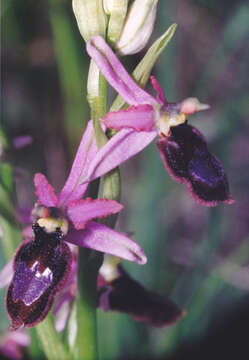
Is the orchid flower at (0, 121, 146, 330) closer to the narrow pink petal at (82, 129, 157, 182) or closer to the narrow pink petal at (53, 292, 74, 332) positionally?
the narrow pink petal at (82, 129, 157, 182)

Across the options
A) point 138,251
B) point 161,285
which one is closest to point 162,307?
point 138,251

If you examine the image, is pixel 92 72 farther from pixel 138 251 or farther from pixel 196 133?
pixel 138 251

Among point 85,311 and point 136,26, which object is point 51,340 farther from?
point 136,26

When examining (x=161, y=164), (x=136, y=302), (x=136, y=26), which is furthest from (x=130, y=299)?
(x=161, y=164)

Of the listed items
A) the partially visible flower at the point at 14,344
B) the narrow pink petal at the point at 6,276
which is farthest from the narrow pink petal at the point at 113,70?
the partially visible flower at the point at 14,344

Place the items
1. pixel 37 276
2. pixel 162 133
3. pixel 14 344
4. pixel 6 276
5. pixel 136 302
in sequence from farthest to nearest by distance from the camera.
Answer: pixel 14 344
pixel 136 302
pixel 6 276
pixel 162 133
pixel 37 276

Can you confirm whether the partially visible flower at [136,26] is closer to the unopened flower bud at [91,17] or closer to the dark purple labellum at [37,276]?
the unopened flower bud at [91,17]
